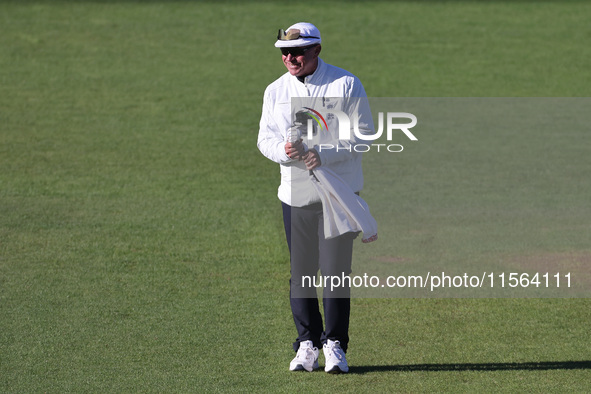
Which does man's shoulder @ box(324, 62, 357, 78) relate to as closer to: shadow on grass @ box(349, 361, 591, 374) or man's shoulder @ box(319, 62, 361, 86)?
man's shoulder @ box(319, 62, 361, 86)

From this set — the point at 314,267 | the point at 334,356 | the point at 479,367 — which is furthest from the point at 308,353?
the point at 479,367

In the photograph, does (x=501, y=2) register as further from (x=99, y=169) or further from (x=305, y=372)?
(x=305, y=372)

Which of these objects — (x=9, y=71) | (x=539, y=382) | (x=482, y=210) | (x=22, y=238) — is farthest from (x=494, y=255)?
(x=9, y=71)

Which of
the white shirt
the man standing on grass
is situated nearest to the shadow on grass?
the man standing on grass

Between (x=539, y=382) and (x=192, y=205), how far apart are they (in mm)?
5451

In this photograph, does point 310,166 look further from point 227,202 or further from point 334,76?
point 227,202

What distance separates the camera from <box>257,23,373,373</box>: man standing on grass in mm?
6184

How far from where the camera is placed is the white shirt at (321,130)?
621 centimetres

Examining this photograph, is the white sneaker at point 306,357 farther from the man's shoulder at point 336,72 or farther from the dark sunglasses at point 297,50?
the dark sunglasses at point 297,50

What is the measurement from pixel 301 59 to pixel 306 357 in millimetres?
1856

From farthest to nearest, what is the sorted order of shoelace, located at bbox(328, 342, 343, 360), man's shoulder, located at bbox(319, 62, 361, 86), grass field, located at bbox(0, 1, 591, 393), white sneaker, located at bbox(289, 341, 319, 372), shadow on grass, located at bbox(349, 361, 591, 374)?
grass field, located at bbox(0, 1, 591, 393)
shadow on grass, located at bbox(349, 361, 591, 374)
white sneaker, located at bbox(289, 341, 319, 372)
shoelace, located at bbox(328, 342, 343, 360)
man's shoulder, located at bbox(319, 62, 361, 86)

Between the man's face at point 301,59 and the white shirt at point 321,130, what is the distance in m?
0.05

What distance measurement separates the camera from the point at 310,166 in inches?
242

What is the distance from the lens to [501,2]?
66.1 ft
